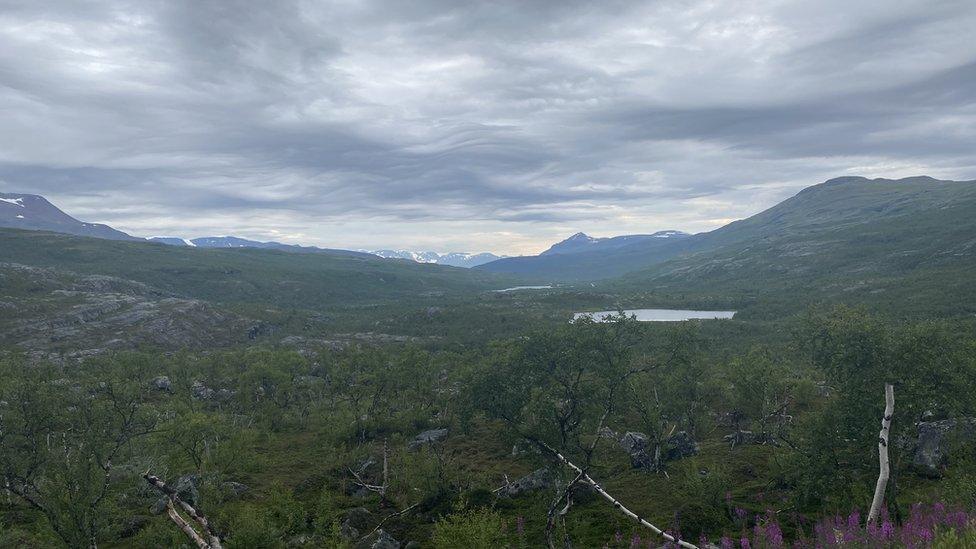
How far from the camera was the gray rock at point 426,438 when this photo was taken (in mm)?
66363

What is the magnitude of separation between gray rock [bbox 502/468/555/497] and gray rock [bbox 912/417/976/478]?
30.4 m

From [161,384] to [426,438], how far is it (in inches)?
2454

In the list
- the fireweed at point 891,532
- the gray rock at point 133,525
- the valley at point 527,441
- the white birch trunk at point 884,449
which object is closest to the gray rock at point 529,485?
the valley at point 527,441

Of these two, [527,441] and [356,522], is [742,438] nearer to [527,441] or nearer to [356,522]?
[527,441]

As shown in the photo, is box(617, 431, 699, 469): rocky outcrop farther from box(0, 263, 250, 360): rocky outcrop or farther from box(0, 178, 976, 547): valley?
box(0, 263, 250, 360): rocky outcrop

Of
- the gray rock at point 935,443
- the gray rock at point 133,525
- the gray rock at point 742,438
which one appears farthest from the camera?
the gray rock at point 742,438

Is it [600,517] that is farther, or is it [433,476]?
[433,476]

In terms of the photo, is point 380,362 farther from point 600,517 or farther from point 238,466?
point 600,517

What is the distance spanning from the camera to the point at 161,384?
317 ft

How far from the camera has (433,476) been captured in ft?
153

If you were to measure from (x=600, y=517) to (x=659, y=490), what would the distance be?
782 cm

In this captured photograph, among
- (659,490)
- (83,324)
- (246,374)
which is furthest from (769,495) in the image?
(83,324)

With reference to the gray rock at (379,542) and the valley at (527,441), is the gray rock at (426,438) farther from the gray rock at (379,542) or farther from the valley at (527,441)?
the gray rock at (379,542)

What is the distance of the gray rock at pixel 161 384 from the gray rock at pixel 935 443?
11072 cm
